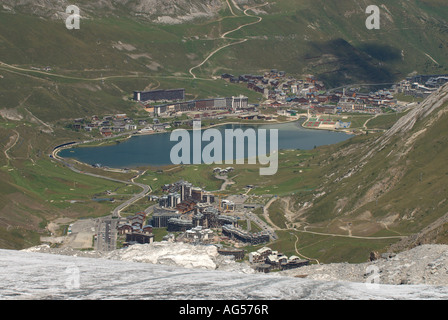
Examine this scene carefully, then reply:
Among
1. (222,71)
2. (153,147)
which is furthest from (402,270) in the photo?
(222,71)

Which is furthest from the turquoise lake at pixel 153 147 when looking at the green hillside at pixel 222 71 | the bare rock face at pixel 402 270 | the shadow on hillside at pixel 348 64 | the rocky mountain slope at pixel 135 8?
the bare rock face at pixel 402 270

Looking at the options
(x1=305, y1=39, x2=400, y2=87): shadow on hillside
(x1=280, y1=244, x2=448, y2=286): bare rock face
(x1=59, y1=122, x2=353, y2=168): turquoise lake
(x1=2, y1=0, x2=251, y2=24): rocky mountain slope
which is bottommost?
(x1=280, y1=244, x2=448, y2=286): bare rock face

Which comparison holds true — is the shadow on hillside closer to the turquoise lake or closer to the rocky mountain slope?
the rocky mountain slope

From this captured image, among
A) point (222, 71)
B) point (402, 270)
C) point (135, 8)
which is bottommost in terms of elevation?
point (402, 270)

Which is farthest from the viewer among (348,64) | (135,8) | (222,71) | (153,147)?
(135,8)

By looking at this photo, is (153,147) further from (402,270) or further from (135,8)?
(402,270)

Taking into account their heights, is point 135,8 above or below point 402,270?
above

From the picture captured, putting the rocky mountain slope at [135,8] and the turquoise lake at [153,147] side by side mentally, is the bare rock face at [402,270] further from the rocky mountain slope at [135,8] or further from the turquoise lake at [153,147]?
the rocky mountain slope at [135,8]

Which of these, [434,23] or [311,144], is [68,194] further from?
[434,23]

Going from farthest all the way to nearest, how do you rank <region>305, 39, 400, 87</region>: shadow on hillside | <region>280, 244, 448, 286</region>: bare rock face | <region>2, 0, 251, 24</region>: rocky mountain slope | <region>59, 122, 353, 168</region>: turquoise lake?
<region>305, 39, 400, 87</region>: shadow on hillside < <region>2, 0, 251, 24</region>: rocky mountain slope < <region>59, 122, 353, 168</region>: turquoise lake < <region>280, 244, 448, 286</region>: bare rock face

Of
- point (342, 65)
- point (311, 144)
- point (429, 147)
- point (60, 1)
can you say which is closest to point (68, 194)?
point (429, 147)

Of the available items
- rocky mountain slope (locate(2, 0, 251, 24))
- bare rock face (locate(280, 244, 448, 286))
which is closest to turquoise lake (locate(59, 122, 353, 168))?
rocky mountain slope (locate(2, 0, 251, 24))

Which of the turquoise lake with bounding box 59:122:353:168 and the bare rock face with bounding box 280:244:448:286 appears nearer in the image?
the bare rock face with bounding box 280:244:448:286
